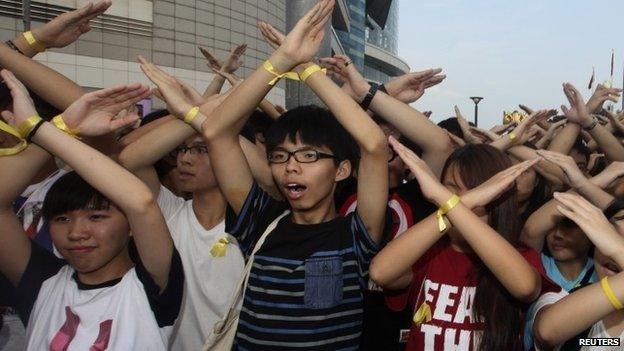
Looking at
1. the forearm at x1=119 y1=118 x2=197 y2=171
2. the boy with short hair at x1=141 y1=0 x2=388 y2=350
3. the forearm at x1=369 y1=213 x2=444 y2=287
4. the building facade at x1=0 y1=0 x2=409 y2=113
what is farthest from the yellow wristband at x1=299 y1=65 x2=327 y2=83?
the building facade at x1=0 y1=0 x2=409 y2=113

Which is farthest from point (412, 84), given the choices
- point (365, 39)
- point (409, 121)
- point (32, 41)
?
point (365, 39)

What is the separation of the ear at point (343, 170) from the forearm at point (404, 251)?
1.48 feet

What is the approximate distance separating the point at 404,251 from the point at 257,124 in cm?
188

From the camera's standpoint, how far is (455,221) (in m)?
2.08

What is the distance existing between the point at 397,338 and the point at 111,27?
18.5 meters

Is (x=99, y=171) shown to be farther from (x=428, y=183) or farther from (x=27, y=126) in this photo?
(x=428, y=183)

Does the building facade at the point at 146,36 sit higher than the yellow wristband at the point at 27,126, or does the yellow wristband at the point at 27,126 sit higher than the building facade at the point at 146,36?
the building facade at the point at 146,36

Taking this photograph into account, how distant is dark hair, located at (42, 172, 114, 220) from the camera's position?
227cm

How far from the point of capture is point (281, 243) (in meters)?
2.36

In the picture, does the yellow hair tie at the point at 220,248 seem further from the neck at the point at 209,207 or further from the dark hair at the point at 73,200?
the dark hair at the point at 73,200

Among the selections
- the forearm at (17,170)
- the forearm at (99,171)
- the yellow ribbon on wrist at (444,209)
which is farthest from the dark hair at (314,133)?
the forearm at (17,170)

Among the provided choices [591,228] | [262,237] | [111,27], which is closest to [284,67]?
[262,237]

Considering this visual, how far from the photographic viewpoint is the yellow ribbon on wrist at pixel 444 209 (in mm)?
2098

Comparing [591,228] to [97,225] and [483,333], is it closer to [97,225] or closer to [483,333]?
[483,333]
